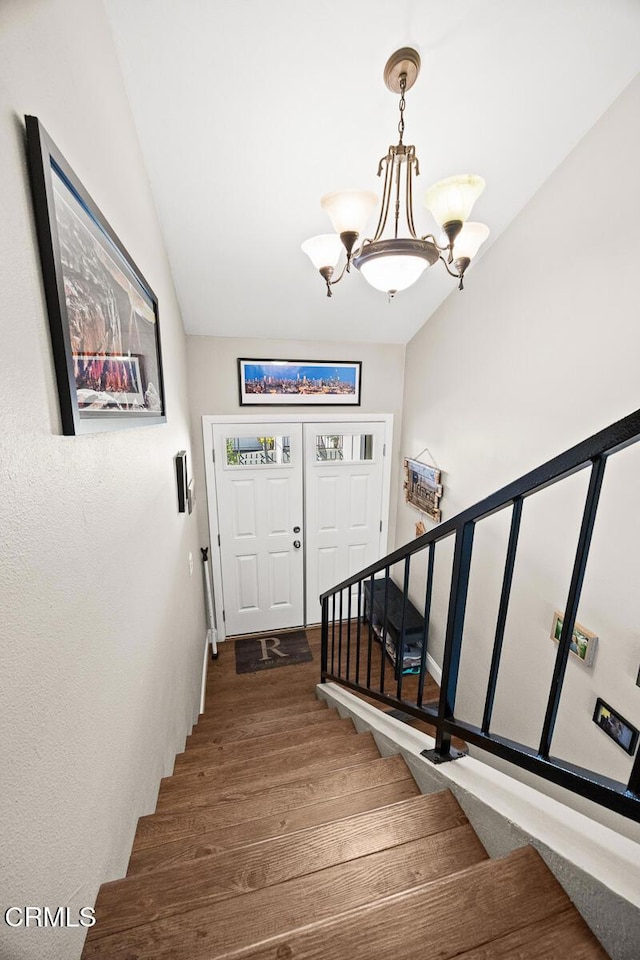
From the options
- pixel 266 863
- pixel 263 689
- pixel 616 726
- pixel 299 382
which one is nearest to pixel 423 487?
pixel 299 382

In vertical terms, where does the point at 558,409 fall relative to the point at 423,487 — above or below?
above

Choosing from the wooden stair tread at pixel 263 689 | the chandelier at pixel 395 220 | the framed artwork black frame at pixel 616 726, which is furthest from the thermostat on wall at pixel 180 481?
the framed artwork black frame at pixel 616 726

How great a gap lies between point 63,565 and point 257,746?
1.61 meters

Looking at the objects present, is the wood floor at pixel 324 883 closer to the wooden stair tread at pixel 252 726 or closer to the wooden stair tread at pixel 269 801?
the wooden stair tread at pixel 269 801

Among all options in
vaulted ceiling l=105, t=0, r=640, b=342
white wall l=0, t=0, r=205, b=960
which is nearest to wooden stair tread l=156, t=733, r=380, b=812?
white wall l=0, t=0, r=205, b=960

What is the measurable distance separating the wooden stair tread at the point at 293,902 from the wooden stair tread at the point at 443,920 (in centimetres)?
11

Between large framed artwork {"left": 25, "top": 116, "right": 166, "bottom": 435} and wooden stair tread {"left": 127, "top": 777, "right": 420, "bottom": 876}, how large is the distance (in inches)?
46.9

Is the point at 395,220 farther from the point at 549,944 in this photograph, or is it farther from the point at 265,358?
the point at 265,358

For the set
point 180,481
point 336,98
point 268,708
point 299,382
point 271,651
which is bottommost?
point 271,651

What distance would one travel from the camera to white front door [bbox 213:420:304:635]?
11.1ft

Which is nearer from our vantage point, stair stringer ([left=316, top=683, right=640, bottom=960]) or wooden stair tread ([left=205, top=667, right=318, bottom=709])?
stair stringer ([left=316, top=683, right=640, bottom=960])

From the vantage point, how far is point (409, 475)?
11.5ft

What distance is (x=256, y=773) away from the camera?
→ 5.17ft

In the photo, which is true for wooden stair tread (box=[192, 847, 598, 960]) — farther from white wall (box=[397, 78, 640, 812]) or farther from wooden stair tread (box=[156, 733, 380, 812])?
A: white wall (box=[397, 78, 640, 812])
